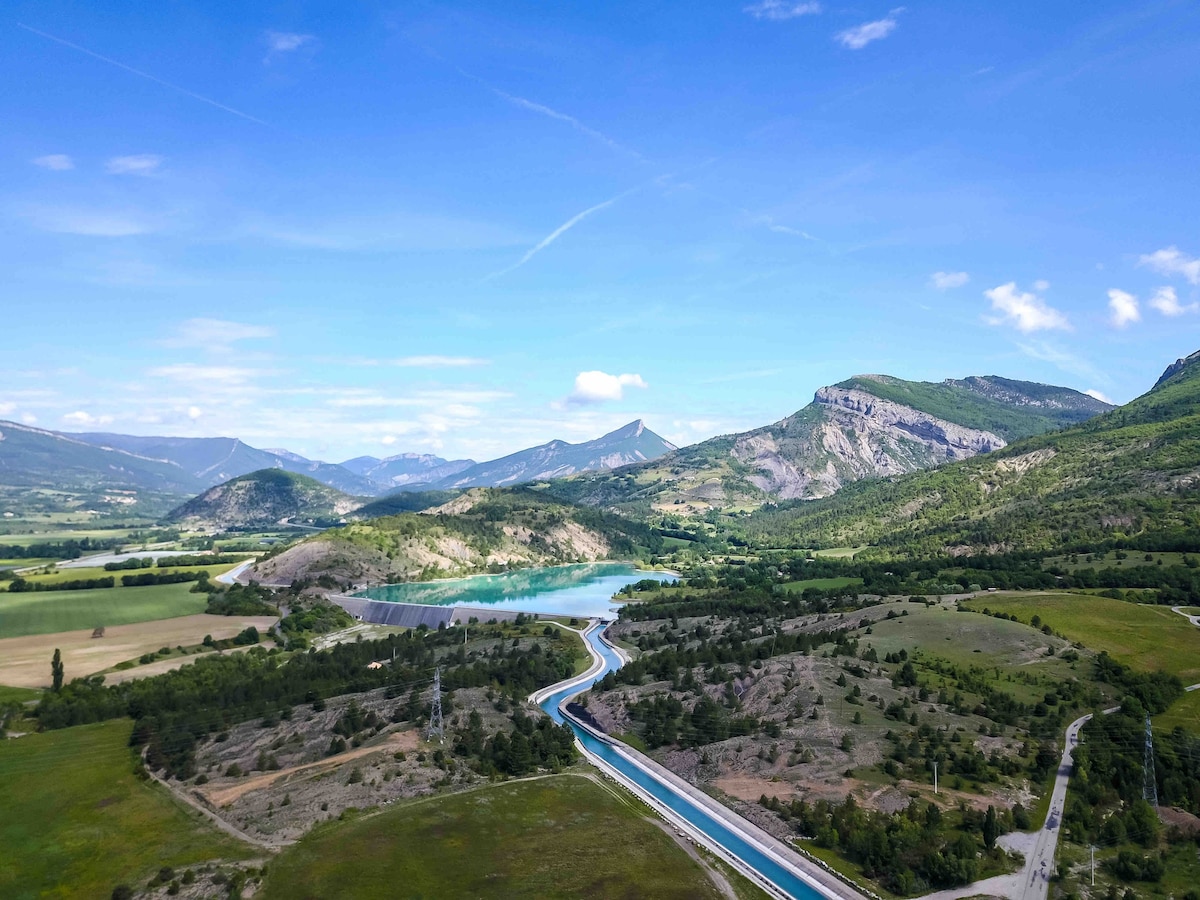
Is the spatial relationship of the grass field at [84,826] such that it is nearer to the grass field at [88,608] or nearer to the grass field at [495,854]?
the grass field at [495,854]

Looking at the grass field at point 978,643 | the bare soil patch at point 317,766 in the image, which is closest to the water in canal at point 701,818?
the bare soil patch at point 317,766

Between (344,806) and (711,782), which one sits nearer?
(344,806)

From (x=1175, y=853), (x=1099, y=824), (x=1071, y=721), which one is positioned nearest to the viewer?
(x=1175, y=853)

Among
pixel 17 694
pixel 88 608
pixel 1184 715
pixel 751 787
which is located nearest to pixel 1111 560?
pixel 1184 715

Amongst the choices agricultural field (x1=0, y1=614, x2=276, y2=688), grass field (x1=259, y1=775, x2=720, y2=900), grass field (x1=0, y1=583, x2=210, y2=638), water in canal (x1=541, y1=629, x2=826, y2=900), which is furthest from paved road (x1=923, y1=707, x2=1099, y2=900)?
grass field (x1=0, y1=583, x2=210, y2=638)

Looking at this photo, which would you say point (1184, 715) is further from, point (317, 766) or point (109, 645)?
point (109, 645)

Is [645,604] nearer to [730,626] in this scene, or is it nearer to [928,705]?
[730,626]

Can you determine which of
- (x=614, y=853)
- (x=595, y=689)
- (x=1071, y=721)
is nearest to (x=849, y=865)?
(x=614, y=853)
